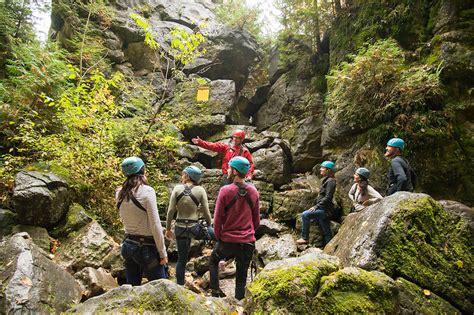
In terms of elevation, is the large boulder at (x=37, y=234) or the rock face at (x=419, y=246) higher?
the rock face at (x=419, y=246)

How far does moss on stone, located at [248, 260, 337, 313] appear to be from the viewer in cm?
296

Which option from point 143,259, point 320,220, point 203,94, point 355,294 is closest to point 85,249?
point 143,259

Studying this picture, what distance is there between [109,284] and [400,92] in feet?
31.7

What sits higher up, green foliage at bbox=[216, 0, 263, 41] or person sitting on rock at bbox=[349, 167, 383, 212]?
green foliage at bbox=[216, 0, 263, 41]

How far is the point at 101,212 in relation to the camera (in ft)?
28.7

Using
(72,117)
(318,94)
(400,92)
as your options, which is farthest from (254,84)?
(72,117)

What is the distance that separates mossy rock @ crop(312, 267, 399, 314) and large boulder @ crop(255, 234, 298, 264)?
5462 millimetres

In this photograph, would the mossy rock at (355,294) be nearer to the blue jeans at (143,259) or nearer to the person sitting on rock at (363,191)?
the blue jeans at (143,259)

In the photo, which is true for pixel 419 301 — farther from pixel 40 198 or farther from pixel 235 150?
pixel 40 198

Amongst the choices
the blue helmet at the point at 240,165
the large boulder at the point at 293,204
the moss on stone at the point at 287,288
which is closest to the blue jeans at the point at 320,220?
the large boulder at the point at 293,204

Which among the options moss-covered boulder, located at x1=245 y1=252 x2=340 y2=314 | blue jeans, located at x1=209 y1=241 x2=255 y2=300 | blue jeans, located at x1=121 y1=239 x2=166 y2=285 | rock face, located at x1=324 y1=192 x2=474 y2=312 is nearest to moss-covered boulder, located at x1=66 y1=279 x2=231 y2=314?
moss-covered boulder, located at x1=245 y1=252 x2=340 y2=314

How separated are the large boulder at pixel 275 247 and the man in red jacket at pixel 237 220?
3.84 metres

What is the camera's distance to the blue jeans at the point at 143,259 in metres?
4.30

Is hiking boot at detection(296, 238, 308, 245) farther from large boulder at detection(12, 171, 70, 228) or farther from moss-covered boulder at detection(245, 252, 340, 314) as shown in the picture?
large boulder at detection(12, 171, 70, 228)
